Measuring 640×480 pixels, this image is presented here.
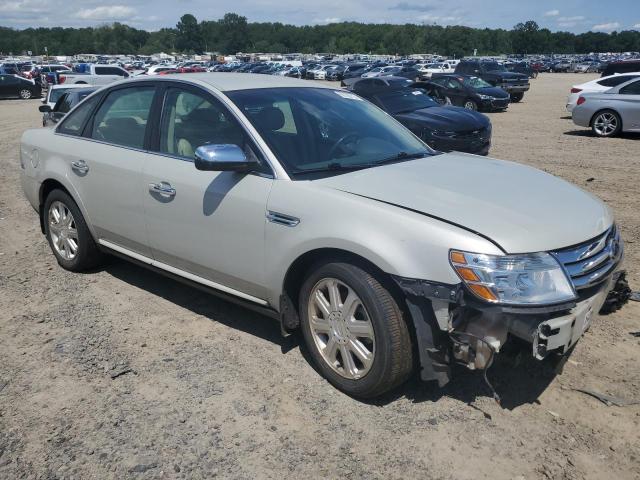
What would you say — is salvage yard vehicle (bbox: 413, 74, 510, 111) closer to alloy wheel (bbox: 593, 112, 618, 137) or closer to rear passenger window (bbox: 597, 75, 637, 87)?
rear passenger window (bbox: 597, 75, 637, 87)

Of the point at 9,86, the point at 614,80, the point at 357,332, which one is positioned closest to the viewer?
the point at 357,332

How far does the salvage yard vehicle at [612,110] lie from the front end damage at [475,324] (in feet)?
40.0

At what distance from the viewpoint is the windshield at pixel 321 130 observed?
143 inches

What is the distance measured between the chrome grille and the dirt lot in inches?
29.6

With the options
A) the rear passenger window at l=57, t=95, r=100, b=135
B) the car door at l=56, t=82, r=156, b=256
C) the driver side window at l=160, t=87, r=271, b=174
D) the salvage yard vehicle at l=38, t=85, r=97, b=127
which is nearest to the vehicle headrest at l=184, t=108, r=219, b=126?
the driver side window at l=160, t=87, r=271, b=174

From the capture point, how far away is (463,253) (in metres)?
2.74

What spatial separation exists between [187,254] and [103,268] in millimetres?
1769

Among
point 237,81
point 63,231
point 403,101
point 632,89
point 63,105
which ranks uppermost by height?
point 237,81

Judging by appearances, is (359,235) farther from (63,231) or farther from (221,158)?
(63,231)

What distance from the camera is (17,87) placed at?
31.4 m

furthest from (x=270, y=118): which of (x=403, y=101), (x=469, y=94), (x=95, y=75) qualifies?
(x=95, y=75)

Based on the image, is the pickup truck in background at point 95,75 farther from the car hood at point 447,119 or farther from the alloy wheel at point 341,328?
the alloy wheel at point 341,328

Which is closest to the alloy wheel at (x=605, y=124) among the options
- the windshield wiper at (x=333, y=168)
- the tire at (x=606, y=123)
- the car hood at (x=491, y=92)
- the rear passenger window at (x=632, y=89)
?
the tire at (x=606, y=123)

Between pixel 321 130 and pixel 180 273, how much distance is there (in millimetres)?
1396
